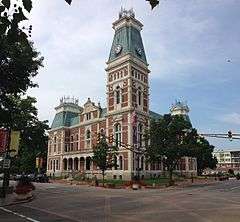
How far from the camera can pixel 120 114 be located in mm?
67250

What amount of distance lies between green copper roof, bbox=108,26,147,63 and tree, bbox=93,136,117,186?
65.0 ft

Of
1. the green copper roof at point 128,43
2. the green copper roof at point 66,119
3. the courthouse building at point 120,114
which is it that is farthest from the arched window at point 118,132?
the green copper roof at point 66,119

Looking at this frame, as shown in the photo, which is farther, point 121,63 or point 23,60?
point 121,63

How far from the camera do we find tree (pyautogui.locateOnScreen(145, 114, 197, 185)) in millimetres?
52688

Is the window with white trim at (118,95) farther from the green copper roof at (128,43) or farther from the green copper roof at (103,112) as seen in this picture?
the green copper roof at (103,112)

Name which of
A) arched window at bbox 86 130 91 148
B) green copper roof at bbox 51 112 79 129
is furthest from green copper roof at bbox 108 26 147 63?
green copper roof at bbox 51 112 79 129

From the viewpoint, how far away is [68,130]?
8769cm

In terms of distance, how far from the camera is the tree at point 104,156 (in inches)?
2188

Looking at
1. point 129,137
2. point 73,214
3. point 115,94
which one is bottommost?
point 73,214

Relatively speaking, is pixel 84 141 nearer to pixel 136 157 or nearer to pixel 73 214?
pixel 136 157

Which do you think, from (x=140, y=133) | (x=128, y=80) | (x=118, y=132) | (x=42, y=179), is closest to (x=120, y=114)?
(x=118, y=132)

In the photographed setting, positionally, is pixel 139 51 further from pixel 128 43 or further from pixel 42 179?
pixel 42 179

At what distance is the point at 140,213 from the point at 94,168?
55.9 metres

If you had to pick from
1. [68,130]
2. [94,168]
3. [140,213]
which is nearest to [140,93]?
[94,168]
